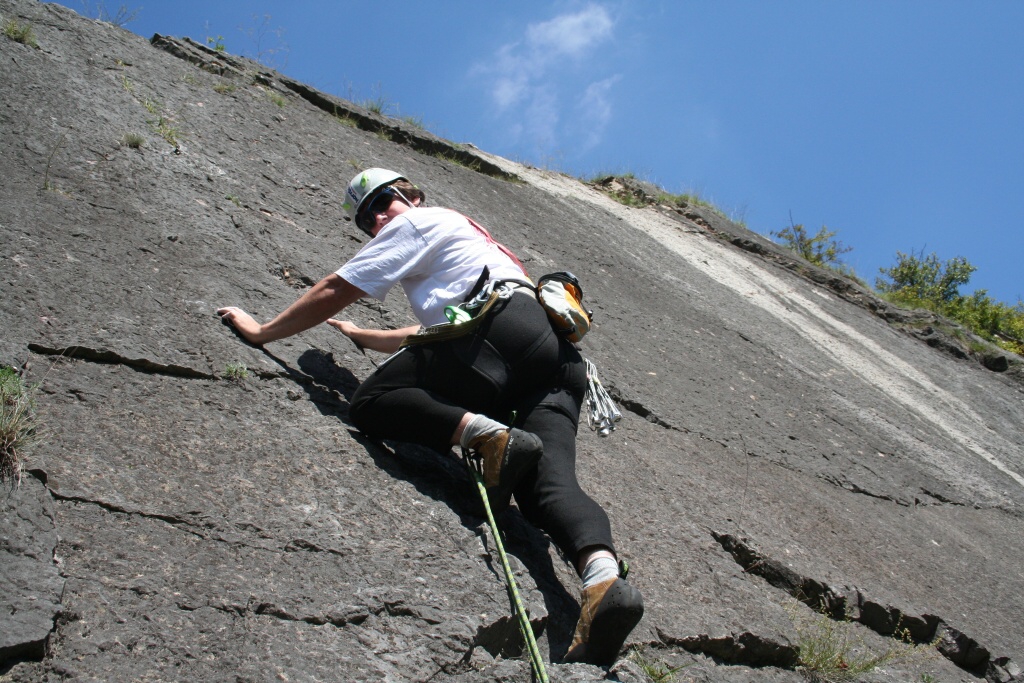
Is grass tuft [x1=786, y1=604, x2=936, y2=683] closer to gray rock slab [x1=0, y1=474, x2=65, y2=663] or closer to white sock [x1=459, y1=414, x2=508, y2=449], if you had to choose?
white sock [x1=459, y1=414, x2=508, y2=449]

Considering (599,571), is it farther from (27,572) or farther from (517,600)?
(27,572)

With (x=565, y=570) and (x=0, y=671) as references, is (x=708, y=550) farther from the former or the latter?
(x=0, y=671)

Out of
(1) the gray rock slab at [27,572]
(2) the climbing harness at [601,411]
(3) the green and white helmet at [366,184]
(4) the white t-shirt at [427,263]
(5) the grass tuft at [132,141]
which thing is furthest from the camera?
(5) the grass tuft at [132,141]

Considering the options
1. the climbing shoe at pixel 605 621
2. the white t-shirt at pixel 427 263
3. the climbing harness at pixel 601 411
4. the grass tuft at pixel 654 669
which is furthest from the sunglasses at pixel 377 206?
the grass tuft at pixel 654 669

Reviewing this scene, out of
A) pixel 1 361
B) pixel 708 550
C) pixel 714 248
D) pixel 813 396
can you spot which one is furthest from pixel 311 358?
pixel 714 248

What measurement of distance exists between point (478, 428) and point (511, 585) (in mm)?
464

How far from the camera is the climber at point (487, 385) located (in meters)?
2.56

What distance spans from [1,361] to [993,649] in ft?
11.9

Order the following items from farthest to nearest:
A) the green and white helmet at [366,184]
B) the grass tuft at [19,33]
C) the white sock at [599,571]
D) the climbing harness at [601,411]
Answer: the grass tuft at [19,33]
the green and white helmet at [366,184]
the climbing harness at [601,411]
the white sock at [599,571]

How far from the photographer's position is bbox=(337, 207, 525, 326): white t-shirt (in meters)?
3.03

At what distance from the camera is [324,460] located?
283 centimetres

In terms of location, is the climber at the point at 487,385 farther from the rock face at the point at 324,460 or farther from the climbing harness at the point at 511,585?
the rock face at the point at 324,460

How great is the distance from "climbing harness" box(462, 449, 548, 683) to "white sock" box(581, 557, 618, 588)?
191 mm

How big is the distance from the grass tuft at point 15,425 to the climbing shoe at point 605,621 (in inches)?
57.5
